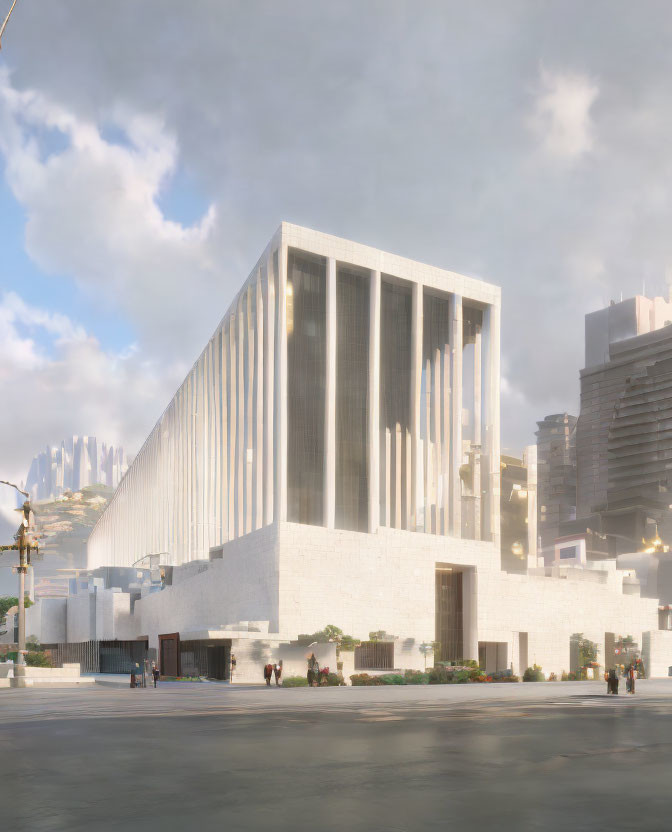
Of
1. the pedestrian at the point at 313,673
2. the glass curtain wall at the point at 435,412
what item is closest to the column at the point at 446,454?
the glass curtain wall at the point at 435,412

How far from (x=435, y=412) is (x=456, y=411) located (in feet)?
5.51

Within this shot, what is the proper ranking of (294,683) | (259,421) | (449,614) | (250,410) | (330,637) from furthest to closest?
(250,410) → (449,614) → (259,421) → (330,637) → (294,683)

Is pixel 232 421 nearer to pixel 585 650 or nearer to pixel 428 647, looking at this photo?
pixel 428 647

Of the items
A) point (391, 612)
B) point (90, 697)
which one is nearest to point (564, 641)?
point (391, 612)

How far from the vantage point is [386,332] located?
7131 cm

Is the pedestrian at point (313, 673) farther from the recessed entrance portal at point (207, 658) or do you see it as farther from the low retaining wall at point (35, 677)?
the low retaining wall at point (35, 677)

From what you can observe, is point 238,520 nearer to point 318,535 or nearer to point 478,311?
point 318,535

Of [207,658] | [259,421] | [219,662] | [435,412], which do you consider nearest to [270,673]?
[219,662]

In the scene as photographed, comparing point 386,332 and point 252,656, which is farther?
point 386,332

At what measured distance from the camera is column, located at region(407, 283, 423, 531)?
69.7 metres

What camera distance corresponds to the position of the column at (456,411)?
72.0 meters

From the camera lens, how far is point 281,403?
2473 inches

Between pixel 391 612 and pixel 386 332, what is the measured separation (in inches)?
829

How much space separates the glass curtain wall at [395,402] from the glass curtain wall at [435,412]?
1765 mm
